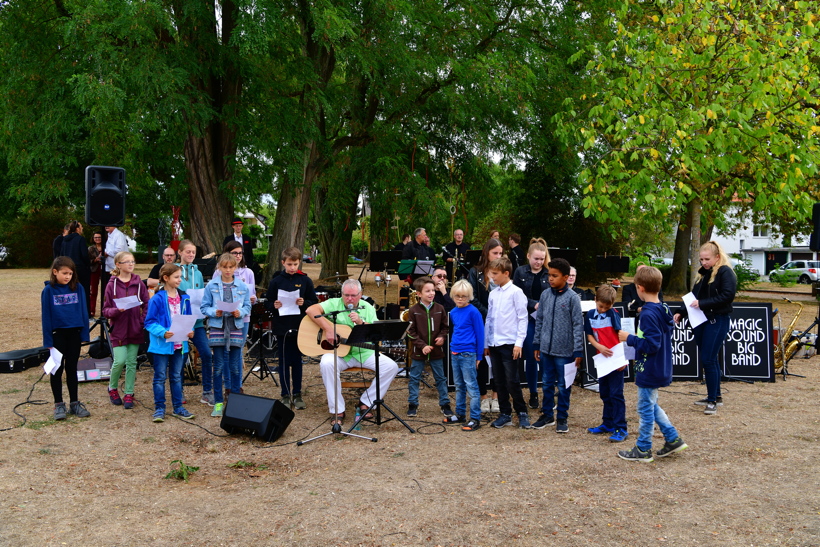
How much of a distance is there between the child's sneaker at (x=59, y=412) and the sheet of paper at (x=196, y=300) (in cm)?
174

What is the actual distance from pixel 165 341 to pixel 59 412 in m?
1.41

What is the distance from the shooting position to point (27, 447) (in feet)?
21.5

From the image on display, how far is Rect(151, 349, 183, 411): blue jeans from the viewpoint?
25.1 feet

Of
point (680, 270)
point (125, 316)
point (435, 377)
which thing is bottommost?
point (435, 377)

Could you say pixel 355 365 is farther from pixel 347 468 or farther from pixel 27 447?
pixel 27 447

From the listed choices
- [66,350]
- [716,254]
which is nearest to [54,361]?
[66,350]

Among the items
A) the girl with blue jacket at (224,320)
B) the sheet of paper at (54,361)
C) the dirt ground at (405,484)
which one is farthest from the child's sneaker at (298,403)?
the sheet of paper at (54,361)

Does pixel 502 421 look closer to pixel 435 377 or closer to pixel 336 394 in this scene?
pixel 435 377

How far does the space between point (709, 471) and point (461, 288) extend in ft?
9.90

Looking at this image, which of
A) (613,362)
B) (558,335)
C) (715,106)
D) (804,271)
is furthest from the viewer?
(804,271)

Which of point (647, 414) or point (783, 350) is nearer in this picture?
point (647, 414)

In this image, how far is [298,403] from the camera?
27.0ft

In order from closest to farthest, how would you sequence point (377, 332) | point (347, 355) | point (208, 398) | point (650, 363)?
1. point (650, 363)
2. point (377, 332)
3. point (347, 355)
4. point (208, 398)

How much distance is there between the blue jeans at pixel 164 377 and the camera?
25.1ft
